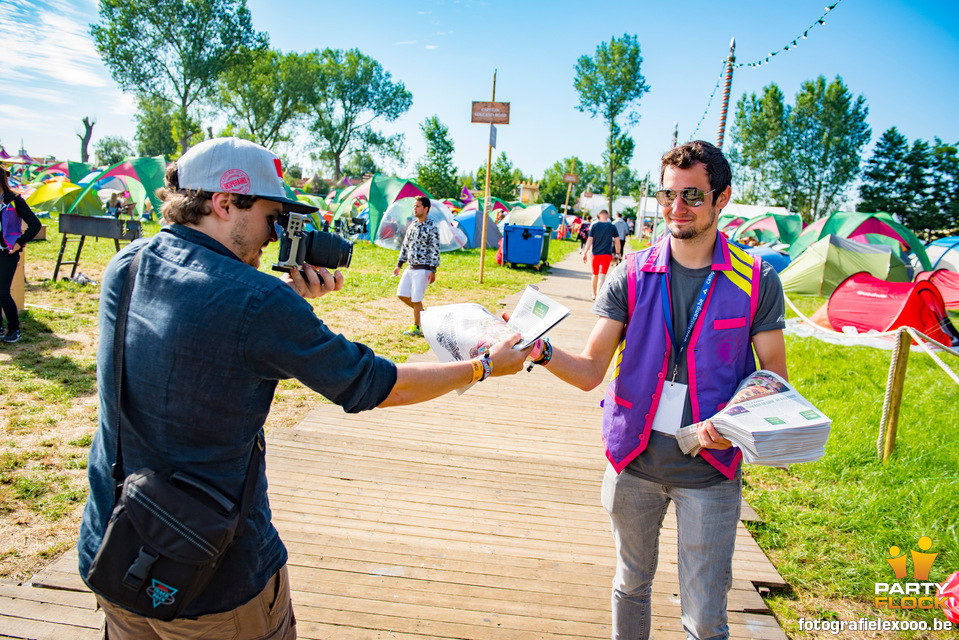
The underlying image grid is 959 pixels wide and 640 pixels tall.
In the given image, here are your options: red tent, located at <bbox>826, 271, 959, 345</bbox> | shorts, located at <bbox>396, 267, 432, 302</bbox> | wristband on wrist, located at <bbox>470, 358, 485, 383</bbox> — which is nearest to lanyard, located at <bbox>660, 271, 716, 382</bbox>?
wristband on wrist, located at <bbox>470, 358, 485, 383</bbox>

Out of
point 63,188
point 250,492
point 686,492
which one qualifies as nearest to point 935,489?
point 686,492

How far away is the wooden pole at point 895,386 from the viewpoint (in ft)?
13.3

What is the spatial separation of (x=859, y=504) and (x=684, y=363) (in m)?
2.82

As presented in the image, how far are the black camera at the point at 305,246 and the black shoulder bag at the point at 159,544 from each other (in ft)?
2.27

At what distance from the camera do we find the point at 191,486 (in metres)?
1.25

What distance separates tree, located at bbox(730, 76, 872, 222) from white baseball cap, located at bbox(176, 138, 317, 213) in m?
63.3

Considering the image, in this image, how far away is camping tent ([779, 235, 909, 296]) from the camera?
48.7 feet

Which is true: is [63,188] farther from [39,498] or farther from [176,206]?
[176,206]

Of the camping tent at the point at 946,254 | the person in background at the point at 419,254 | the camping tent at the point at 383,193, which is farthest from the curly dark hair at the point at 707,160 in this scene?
the camping tent at the point at 383,193

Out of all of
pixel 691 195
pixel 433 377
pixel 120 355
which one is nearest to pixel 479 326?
pixel 433 377

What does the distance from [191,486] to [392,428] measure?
346cm

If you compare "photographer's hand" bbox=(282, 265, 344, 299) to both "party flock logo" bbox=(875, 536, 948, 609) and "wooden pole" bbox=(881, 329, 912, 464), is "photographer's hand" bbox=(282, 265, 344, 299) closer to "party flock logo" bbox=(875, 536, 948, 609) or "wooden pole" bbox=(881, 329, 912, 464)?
"party flock logo" bbox=(875, 536, 948, 609)

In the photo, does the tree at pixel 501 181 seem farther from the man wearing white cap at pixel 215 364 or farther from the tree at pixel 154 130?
the man wearing white cap at pixel 215 364

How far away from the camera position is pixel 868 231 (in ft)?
62.8
